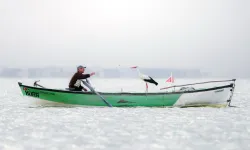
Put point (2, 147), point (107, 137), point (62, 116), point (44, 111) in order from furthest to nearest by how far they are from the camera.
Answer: point (44, 111) < point (62, 116) < point (107, 137) < point (2, 147)

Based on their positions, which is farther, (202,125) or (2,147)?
(202,125)

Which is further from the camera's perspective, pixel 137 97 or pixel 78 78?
pixel 137 97

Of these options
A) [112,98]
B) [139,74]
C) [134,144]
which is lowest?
[134,144]

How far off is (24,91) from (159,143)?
11.8 m

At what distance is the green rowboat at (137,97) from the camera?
1973cm

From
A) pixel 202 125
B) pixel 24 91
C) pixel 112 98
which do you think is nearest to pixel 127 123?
pixel 202 125

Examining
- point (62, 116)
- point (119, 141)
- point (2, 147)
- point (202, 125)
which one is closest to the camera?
point (2, 147)

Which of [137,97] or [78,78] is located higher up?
[78,78]

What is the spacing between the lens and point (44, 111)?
63.3ft

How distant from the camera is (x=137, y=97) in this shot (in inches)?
784

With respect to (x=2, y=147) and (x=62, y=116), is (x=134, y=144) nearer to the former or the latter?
(x=2, y=147)

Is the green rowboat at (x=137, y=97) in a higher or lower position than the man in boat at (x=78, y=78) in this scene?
lower

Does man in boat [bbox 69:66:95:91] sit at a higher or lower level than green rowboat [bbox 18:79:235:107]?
higher

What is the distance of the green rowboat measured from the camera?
19734 mm
